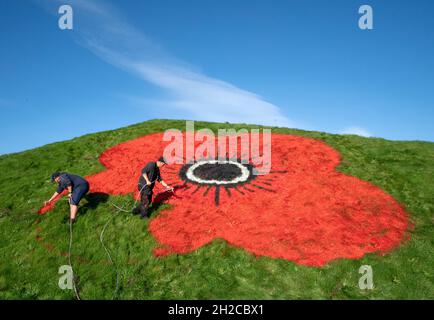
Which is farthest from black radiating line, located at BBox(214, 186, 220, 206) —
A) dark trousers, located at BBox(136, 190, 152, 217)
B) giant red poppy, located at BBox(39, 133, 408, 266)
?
dark trousers, located at BBox(136, 190, 152, 217)

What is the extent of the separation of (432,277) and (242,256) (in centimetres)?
575

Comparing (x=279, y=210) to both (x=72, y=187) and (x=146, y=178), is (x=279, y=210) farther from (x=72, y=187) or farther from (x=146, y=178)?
(x=72, y=187)

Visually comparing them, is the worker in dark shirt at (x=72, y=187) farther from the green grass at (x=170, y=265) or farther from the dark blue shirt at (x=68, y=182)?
the green grass at (x=170, y=265)

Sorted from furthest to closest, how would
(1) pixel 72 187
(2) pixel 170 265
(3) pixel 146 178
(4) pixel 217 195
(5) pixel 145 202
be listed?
(4) pixel 217 195, (1) pixel 72 187, (5) pixel 145 202, (3) pixel 146 178, (2) pixel 170 265

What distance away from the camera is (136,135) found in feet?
75.9

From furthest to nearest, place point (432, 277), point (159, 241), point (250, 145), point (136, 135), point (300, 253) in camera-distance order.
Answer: point (136, 135), point (250, 145), point (159, 241), point (300, 253), point (432, 277)

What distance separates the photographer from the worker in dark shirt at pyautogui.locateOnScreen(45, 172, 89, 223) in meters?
12.6

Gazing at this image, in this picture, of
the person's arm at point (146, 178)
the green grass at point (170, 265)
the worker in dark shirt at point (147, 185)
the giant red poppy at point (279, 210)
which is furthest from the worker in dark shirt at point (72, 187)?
the person's arm at point (146, 178)

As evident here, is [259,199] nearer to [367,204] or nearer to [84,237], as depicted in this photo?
[367,204]

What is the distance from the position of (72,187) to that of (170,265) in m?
5.51

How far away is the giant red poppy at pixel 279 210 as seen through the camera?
10.9 metres

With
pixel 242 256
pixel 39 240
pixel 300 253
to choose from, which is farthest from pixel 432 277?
pixel 39 240

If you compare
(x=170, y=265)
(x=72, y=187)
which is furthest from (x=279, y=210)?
(x=72, y=187)

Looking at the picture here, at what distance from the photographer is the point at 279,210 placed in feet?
41.7
